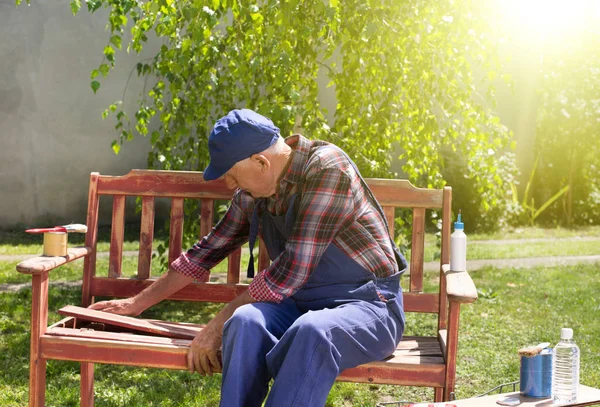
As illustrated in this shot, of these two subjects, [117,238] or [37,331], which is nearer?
[37,331]

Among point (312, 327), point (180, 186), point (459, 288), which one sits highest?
point (180, 186)

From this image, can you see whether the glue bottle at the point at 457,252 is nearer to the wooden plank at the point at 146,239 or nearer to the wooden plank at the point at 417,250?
A: the wooden plank at the point at 417,250

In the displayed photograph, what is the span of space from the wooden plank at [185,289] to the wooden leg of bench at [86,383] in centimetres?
31

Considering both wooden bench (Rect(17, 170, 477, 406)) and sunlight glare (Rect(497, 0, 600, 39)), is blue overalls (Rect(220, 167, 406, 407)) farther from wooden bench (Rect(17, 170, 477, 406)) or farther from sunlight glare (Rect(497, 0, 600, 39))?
sunlight glare (Rect(497, 0, 600, 39))

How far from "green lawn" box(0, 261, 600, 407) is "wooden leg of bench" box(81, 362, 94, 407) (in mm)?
417

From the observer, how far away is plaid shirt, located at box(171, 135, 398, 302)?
2715 mm

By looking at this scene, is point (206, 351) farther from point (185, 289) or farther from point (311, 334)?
point (185, 289)

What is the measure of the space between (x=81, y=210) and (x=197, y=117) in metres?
5.09

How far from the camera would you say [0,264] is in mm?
7090

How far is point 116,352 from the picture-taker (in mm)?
2854

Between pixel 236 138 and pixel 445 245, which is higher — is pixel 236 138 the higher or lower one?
the higher one

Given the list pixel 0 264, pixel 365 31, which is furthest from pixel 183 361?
pixel 0 264

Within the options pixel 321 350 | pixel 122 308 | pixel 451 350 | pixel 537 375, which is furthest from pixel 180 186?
pixel 537 375

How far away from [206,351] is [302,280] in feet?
1.33
